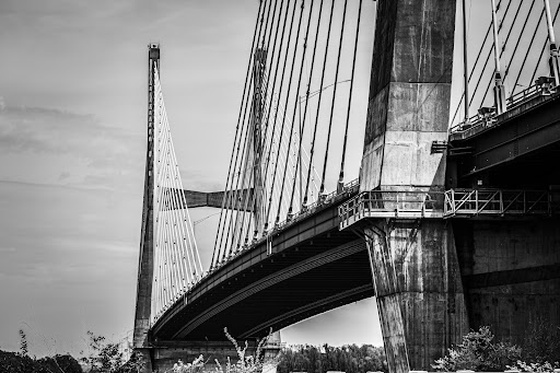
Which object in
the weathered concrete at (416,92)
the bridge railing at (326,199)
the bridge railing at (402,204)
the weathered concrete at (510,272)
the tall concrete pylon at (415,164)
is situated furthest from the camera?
the bridge railing at (326,199)

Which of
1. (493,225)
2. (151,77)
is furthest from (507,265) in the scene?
(151,77)

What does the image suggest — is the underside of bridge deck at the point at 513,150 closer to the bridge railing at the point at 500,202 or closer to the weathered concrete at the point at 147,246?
the bridge railing at the point at 500,202

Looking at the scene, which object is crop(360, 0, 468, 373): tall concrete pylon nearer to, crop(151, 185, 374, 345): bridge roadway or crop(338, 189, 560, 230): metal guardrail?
crop(338, 189, 560, 230): metal guardrail

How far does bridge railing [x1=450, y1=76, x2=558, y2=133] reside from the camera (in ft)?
151

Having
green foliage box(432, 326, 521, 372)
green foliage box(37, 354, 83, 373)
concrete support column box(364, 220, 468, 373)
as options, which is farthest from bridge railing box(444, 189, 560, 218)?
green foliage box(37, 354, 83, 373)

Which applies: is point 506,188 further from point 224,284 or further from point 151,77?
point 151,77

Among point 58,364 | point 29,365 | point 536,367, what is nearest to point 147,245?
point 29,365

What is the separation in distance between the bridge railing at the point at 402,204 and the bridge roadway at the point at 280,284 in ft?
21.8

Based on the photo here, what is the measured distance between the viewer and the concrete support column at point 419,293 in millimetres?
50969

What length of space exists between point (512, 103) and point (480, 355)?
32.5 feet

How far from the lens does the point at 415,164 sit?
52375mm

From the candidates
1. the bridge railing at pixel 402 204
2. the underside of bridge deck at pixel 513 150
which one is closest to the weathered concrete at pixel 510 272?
the bridge railing at pixel 402 204

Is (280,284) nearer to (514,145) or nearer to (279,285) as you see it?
(279,285)

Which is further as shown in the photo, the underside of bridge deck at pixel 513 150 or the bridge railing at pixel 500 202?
the bridge railing at pixel 500 202
